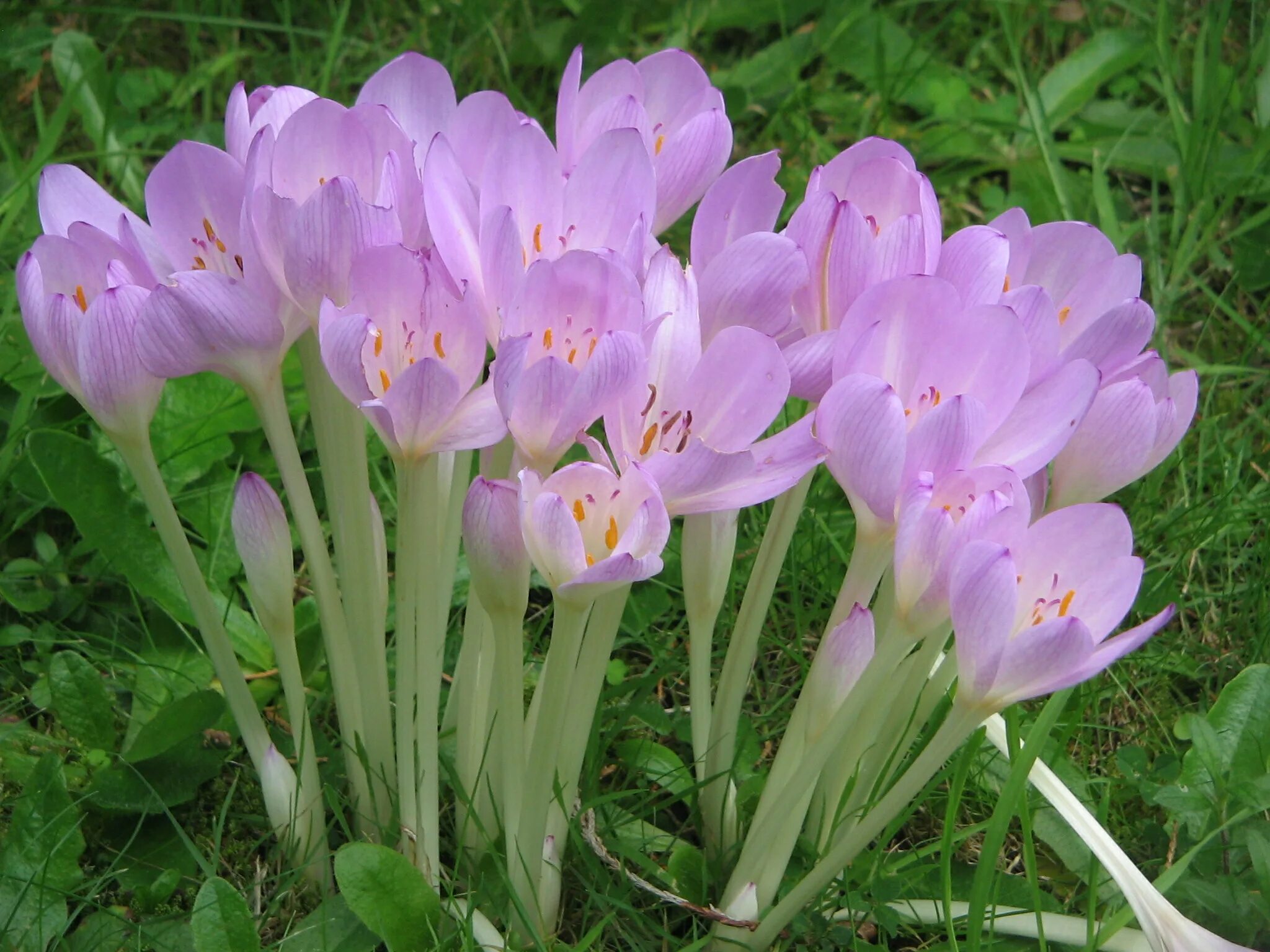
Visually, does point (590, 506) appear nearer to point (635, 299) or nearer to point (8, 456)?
point (635, 299)

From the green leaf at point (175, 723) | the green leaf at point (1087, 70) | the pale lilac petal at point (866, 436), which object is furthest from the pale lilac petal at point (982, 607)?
Answer: the green leaf at point (1087, 70)

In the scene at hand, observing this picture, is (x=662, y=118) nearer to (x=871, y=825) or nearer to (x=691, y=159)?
(x=691, y=159)

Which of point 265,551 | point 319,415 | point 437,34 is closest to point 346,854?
point 265,551

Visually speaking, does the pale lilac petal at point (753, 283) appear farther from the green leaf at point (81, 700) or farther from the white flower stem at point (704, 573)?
the green leaf at point (81, 700)

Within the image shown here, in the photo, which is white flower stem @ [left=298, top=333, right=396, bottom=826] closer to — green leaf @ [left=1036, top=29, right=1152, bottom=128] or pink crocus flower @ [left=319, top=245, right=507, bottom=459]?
pink crocus flower @ [left=319, top=245, right=507, bottom=459]

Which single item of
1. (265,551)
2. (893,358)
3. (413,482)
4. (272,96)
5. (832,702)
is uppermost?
(272,96)

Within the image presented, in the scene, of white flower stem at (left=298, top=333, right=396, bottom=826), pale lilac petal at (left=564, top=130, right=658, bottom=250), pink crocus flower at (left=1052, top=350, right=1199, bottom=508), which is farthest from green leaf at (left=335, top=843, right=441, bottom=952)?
pink crocus flower at (left=1052, top=350, right=1199, bottom=508)
